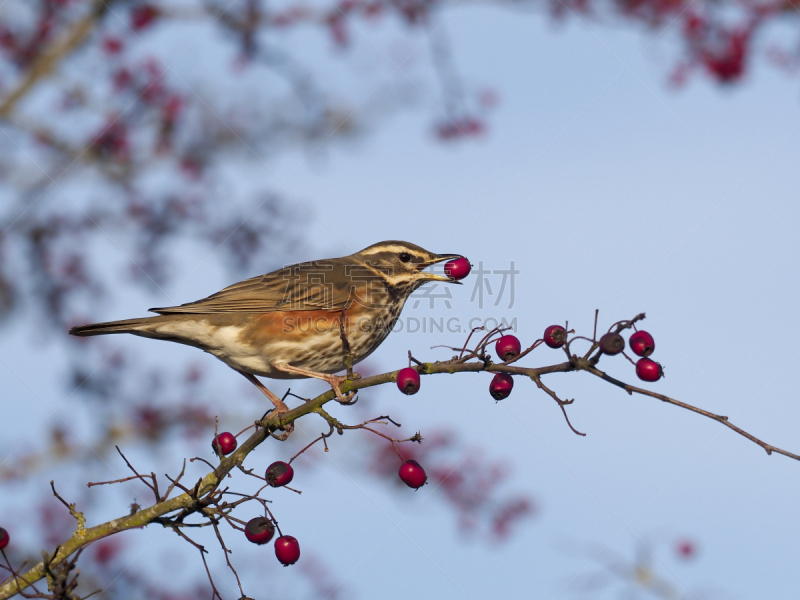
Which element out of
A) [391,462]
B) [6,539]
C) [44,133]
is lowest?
[391,462]

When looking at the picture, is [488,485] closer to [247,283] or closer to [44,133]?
[247,283]

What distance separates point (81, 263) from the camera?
27.3ft

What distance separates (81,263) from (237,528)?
5745 millimetres

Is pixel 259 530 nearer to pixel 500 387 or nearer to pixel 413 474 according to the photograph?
pixel 413 474

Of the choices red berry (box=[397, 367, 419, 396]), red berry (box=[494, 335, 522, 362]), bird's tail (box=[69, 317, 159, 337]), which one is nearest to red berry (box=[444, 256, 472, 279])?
red berry (box=[494, 335, 522, 362])

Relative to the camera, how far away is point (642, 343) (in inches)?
126

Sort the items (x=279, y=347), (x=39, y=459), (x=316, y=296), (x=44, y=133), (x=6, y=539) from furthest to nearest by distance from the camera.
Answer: (x=39, y=459), (x=44, y=133), (x=316, y=296), (x=279, y=347), (x=6, y=539)

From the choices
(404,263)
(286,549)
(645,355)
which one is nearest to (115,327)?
(286,549)

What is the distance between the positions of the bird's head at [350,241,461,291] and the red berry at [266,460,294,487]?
2.76 meters

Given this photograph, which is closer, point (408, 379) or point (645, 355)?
point (645, 355)

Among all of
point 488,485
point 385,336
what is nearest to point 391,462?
point 488,485

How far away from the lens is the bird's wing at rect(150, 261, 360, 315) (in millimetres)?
6246

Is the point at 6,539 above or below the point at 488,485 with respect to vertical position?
above

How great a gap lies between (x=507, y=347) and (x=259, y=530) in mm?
1461
